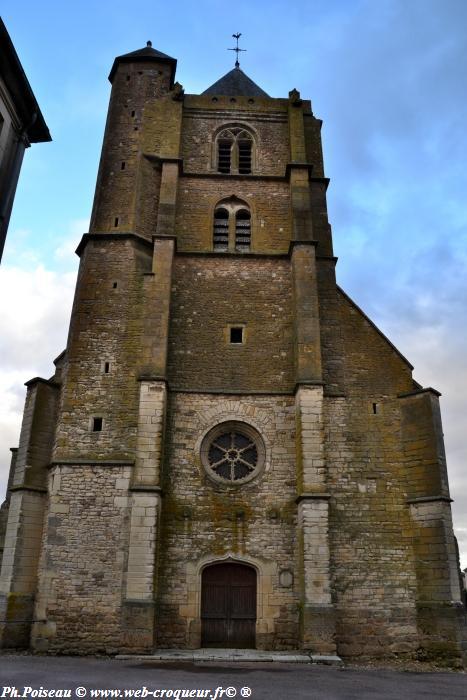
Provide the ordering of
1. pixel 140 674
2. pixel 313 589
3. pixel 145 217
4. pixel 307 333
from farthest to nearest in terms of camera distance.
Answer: pixel 145 217
pixel 307 333
pixel 313 589
pixel 140 674

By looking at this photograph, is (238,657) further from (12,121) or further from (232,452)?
(12,121)

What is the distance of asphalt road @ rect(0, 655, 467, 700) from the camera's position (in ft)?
26.0

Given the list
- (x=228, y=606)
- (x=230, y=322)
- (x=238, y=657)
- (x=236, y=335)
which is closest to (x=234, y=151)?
(x=230, y=322)

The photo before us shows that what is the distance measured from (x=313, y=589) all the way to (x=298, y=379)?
15.8ft

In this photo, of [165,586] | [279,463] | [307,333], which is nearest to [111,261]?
[307,333]

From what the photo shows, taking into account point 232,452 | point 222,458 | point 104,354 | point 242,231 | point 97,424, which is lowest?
point 222,458

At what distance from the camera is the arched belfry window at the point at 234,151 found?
19.2m

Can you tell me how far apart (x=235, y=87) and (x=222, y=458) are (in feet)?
52.3

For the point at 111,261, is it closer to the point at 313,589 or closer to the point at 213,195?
the point at 213,195

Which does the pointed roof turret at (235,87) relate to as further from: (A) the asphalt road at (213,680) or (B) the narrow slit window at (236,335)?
(A) the asphalt road at (213,680)

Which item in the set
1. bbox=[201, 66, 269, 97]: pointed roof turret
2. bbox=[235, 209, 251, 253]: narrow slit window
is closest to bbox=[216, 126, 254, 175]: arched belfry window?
bbox=[235, 209, 251, 253]: narrow slit window

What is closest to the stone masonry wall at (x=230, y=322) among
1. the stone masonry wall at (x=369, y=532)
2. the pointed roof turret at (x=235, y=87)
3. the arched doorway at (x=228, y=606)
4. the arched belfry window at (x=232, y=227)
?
the arched belfry window at (x=232, y=227)

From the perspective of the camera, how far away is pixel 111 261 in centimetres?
1631

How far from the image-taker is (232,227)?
17703mm
